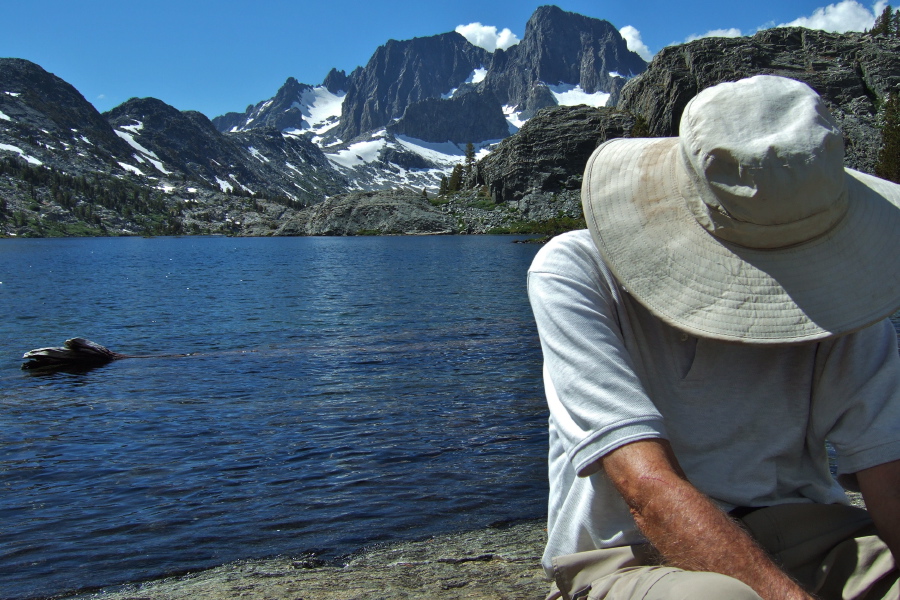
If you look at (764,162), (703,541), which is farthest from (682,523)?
(764,162)

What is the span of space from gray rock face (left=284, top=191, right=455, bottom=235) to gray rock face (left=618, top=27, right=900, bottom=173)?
54.0 m

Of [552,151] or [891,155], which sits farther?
[552,151]

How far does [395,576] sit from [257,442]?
7129 millimetres

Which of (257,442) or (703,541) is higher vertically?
(703,541)

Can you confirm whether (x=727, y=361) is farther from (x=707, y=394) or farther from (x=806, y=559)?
(x=806, y=559)

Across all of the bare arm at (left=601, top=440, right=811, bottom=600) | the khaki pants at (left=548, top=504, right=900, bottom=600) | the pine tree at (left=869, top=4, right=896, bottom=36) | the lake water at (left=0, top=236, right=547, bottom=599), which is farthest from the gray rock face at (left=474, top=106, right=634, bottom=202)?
the bare arm at (left=601, top=440, right=811, bottom=600)

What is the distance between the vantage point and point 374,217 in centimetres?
17262

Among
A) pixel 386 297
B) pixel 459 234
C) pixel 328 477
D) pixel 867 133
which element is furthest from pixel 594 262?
pixel 459 234

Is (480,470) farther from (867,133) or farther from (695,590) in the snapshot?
(867,133)

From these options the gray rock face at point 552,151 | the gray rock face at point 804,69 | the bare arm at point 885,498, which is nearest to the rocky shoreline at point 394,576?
the bare arm at point 885,498

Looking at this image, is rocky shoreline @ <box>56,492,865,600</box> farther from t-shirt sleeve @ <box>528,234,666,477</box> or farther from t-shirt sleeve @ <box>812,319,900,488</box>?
t-shirt sleeve @ <box>528,234,666,477</box>

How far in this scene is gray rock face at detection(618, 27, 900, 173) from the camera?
117119 millimetres

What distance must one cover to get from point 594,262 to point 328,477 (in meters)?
9.54

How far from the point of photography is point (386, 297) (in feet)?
137
